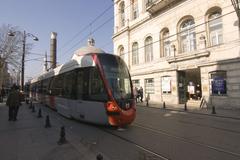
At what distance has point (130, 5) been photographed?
102 ft

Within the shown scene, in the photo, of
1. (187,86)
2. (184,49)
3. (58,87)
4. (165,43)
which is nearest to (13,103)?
(58,87)

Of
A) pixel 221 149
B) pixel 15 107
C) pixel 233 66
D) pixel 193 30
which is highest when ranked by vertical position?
pixel 193 30

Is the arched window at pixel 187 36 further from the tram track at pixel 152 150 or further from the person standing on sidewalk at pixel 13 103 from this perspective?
the person standing on sidewalk at pixel 13 103

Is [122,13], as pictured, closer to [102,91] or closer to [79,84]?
[79,84]

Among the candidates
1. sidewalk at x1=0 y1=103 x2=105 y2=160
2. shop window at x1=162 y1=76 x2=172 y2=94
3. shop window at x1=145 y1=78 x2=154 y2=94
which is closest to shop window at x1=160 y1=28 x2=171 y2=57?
shop window at x1=162 y1=76 x2=172 y2=94

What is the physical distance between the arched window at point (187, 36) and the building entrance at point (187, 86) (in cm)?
247

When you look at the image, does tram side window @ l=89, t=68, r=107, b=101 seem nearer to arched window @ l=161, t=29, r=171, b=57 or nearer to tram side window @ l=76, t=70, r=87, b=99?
tram side window @ l=76, t=70, r=87, b=99

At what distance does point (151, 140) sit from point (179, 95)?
52.4 feet

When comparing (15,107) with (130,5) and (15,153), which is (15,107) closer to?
(15,153)

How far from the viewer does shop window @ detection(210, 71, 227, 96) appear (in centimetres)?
1754

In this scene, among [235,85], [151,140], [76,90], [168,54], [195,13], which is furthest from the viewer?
[168,54]

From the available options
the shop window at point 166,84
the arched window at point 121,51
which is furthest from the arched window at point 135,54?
the shop window at point 166,84

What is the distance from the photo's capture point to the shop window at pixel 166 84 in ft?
75.9

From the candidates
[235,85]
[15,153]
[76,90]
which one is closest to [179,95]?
[235,85]
